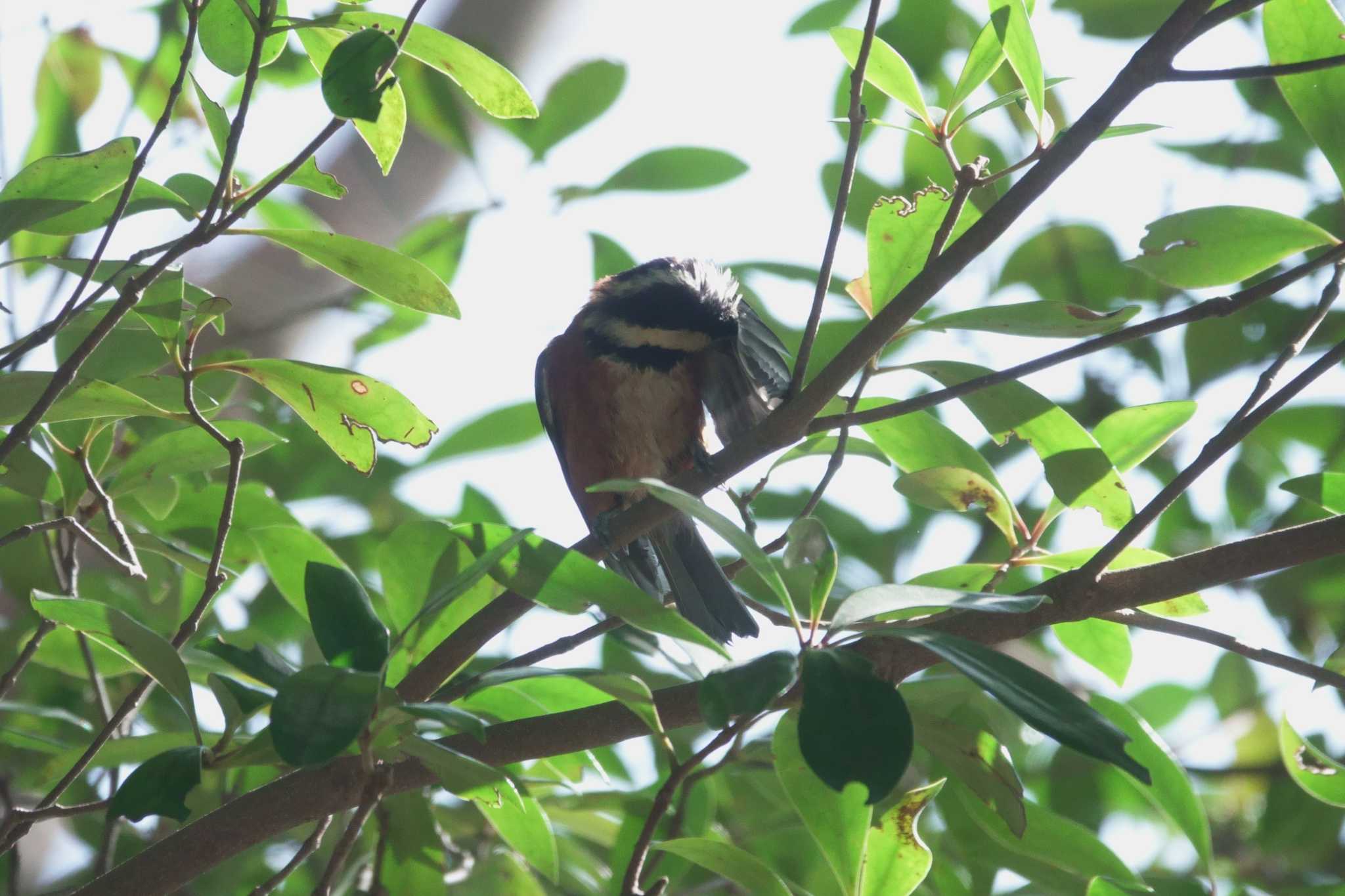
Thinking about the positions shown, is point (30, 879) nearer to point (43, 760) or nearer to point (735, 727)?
point (43, 760)

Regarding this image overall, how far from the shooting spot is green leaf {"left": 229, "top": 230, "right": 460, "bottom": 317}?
117cm

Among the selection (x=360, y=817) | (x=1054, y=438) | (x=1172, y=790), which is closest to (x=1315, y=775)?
(x=1172, y=790)

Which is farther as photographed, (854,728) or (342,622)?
(342,622)

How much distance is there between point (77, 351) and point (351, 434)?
0.93 feet

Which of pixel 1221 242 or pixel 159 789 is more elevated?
pixel 1221 242

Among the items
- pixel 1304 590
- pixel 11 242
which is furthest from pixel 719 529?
pixel 1304 590

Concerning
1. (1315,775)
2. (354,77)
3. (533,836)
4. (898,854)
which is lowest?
(1315,775)

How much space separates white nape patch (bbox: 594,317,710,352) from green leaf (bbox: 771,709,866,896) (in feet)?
3.44

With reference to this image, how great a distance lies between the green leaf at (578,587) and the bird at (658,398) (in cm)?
92

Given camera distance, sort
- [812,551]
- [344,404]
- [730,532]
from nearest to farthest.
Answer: [730,532], [812,551], [344,404]

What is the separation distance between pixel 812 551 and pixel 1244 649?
397 millimetres

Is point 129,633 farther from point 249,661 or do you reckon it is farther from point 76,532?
point 76,532

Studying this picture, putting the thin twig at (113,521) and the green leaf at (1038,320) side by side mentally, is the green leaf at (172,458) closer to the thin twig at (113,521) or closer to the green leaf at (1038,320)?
the thin twig at (113,521)

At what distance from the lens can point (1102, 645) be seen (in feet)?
4.19
